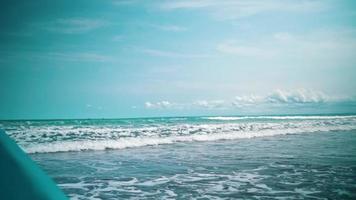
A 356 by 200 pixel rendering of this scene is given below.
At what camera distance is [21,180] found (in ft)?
4.29

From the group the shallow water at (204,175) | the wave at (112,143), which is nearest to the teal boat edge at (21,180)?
the shallow water at (204,175)

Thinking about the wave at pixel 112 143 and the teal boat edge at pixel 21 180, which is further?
the wave at pixel 112 143

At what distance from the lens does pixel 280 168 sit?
968 centimetres

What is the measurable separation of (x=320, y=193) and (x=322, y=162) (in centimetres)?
464

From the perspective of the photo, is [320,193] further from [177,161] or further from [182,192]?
[177,161]

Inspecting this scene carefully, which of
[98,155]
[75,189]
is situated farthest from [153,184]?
[98,155]

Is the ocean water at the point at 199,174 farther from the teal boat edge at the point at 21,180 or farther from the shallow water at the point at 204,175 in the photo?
the teal boat edge at the point at 21,180

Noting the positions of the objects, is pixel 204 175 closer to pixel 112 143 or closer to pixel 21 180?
pixel 21 180

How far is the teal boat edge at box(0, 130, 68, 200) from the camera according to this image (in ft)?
4.09

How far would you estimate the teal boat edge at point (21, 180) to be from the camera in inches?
49.0

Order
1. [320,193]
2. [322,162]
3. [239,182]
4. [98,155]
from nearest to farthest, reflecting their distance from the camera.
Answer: [320,193] → [239,182] → [322,162] → [98,155]

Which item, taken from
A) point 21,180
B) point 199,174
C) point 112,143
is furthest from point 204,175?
point 112,143

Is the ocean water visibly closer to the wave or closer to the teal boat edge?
the wave

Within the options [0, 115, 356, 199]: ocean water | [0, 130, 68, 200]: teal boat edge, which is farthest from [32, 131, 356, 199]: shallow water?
[0, 130, 68, 200]: teal boat edge
